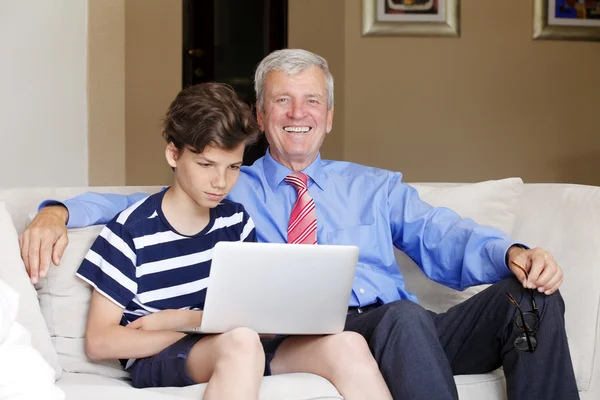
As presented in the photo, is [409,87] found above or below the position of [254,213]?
above

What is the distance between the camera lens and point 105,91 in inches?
164

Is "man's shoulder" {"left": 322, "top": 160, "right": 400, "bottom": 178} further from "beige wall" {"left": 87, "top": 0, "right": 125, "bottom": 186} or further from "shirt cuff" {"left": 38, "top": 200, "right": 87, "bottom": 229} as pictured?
"beige wall" {"left": 87, "top": 0, "right": 125, "bottom": 186}

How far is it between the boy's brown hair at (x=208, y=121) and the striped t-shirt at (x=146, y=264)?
178mm

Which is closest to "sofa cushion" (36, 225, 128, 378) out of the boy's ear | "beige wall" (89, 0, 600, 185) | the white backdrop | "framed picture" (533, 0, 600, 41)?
the boy's ear

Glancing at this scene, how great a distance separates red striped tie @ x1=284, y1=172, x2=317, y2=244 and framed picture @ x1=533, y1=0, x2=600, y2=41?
338 cm

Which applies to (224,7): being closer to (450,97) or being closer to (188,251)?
(450,97)

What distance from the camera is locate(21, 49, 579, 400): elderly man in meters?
1.90

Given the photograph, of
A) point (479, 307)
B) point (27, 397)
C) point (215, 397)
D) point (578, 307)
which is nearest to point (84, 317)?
point (215, 397)

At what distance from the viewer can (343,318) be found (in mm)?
1873

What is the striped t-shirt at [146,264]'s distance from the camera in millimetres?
1971

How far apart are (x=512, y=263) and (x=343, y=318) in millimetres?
440

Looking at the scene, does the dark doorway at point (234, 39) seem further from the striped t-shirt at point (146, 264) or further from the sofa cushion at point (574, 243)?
the striped t-shirt at point (146, 264)

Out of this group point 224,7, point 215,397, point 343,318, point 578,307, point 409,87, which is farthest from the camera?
point 224,7

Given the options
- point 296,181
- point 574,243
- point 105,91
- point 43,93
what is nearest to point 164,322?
point 296,181
